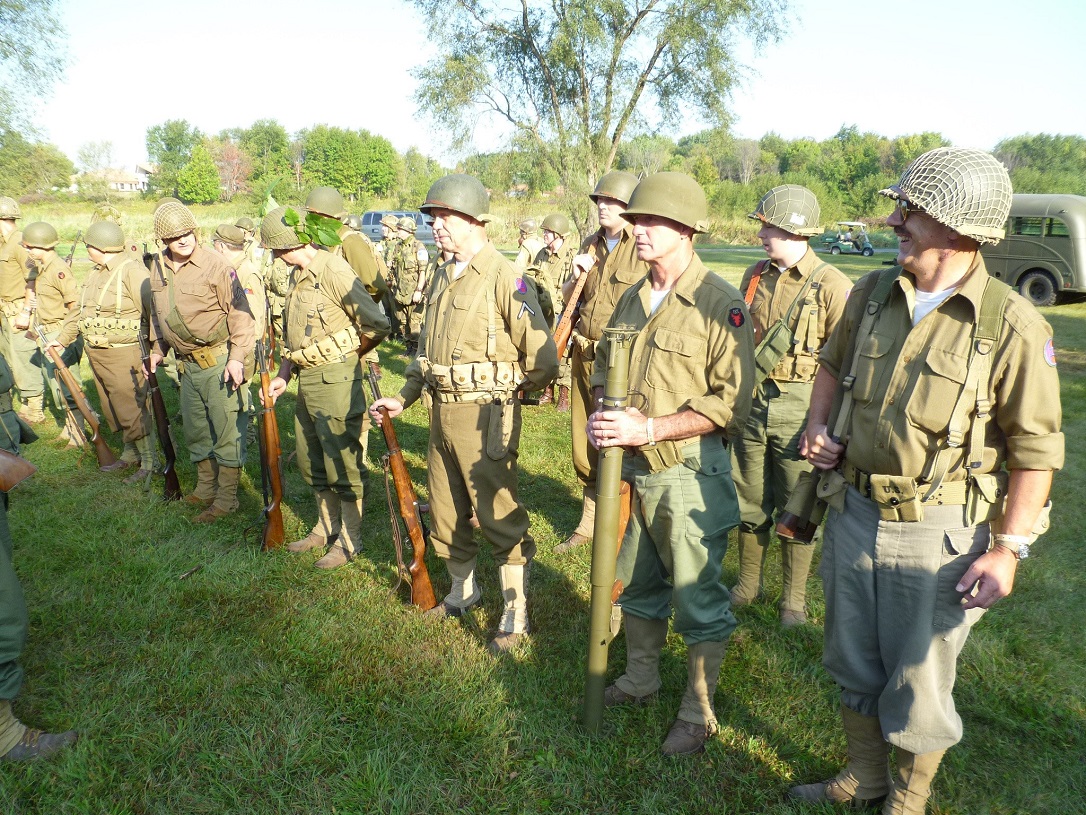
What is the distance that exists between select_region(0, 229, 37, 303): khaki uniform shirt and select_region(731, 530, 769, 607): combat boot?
30.0ft

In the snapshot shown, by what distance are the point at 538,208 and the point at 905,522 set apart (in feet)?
129

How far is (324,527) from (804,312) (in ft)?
13.4

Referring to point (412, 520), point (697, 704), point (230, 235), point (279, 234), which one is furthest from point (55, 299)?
point (697, 704)

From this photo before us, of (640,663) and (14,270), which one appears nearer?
(640,663)

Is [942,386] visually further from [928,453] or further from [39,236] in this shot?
[39,236]

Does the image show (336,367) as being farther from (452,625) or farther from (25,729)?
(25,729)

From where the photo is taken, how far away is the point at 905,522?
2643 millimetres

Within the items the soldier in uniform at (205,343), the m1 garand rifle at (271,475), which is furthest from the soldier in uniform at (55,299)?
the m1 garand rifle at (271,475)

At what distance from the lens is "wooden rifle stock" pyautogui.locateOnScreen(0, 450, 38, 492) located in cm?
313

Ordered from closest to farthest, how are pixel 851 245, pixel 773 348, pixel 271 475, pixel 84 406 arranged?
pixel 773 348
pixel 271 475
pixel 84 406
pixel 851 245

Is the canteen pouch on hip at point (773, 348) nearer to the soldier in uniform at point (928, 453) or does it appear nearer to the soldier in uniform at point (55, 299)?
the soldier in uniform at point (928, 453)

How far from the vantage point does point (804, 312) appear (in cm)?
451

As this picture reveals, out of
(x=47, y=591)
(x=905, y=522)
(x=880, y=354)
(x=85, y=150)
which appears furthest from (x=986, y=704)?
(x=85, y=150)

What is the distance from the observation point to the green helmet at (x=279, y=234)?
510cm
